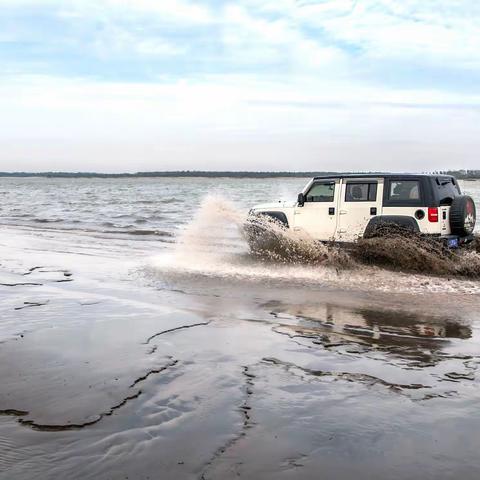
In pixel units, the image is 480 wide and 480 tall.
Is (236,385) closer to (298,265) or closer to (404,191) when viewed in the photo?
(298,265)

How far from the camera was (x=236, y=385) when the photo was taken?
4637mm

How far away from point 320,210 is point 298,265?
1183 millimetres

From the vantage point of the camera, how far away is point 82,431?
3756 millimetres

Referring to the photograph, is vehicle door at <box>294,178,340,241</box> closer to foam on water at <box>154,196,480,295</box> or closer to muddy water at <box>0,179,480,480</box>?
foam on water at <box>154,196,480,295</box>

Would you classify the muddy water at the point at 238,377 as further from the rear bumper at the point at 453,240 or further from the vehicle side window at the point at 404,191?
the vehicle side window at the point at 404,191

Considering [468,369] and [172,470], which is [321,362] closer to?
[468,369]

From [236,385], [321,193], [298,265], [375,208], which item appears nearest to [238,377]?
[236,385]

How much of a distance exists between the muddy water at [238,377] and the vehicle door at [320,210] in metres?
1.51

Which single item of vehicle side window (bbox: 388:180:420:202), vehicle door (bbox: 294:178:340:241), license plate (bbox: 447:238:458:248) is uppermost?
vehicle side window (bbox: 388:180:420:202)

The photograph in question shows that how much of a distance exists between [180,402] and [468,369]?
2612 millimetres

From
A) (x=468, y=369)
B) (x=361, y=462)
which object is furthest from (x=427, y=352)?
(x=361, y=462)

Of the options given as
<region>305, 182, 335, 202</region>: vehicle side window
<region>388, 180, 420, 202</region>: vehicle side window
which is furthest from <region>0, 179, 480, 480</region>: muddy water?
<region>305, 182, 335, 202</region>: vehicle side window

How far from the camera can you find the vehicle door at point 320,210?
444 inches

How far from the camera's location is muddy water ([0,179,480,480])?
3432 millimetres
